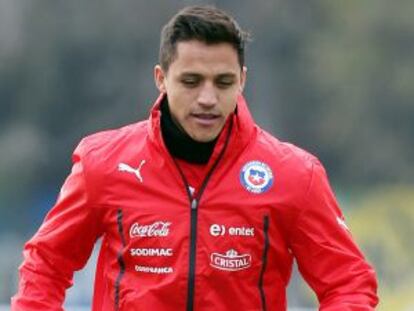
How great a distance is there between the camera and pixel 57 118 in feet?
20.4

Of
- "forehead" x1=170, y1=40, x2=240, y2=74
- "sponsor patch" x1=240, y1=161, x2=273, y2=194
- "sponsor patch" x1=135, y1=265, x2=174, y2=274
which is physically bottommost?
"sponsor patch" x1=135, y1=265, x2=174, y2=274

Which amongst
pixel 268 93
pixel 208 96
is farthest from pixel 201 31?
pixel 268 93

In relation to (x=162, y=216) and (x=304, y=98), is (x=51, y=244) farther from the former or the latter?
(x=304, y=98)

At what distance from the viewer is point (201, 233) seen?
3.37m

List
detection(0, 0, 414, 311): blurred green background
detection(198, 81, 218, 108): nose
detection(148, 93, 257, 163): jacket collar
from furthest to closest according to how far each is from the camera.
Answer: detection(0, 0, 414, 311): blurred green background < detection(148, 93, 257, 163): jacket collar < detection(198, 81, 218, 108): nose

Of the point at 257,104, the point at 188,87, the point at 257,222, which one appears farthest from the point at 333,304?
the point at 257,104

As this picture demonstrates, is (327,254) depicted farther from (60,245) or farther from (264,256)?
(60,245)

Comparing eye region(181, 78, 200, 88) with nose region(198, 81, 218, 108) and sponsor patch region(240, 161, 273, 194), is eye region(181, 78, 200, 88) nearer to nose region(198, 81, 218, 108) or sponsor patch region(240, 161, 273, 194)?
nose region(198, 81, 218, 108)

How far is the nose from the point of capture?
10.9 ft

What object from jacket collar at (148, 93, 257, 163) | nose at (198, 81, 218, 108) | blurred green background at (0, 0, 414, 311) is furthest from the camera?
blurred green background at (0, 0, 414, 311)

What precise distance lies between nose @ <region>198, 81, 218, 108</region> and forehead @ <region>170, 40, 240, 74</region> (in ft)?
0.12

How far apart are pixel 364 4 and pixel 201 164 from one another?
3.01 metres

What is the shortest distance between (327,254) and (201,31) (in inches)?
25.0

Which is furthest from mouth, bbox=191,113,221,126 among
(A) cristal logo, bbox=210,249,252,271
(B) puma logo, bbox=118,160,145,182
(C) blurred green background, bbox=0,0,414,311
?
(C) blurred green background, bbox=0,0,414,311
